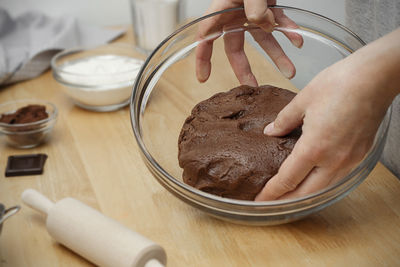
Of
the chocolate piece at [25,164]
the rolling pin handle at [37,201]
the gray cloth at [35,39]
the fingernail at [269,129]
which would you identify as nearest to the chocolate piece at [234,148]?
the fingernail at [269,129]

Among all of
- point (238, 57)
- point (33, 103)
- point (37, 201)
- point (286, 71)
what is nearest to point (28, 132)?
point (33, 103)

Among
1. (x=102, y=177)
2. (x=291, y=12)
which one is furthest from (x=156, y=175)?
(x=291, y=12)

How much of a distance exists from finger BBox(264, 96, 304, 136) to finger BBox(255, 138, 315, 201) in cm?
6

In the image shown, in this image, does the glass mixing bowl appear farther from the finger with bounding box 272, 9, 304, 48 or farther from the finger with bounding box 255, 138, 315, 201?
the finger with bounding box 255, 138, 315, 201

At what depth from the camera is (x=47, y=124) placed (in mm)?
1295

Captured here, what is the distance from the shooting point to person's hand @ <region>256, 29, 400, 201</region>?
769mm

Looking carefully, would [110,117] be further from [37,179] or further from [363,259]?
[363,259]

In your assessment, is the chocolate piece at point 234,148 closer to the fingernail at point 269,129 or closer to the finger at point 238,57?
the fingernail at point 269,129

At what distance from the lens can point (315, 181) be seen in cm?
85

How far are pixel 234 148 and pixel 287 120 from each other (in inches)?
4.7

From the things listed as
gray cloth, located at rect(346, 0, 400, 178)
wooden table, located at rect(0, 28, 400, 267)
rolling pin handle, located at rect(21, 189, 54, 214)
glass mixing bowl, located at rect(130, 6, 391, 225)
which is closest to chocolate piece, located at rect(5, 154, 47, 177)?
wooden table, located at rect(0, 28, 400, 267)

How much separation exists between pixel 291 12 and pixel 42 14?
110 centimetres

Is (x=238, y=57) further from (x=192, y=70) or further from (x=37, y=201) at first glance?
(x=37, y=201)

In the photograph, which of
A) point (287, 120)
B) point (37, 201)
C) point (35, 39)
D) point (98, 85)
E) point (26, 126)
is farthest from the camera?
point (35, 39)
